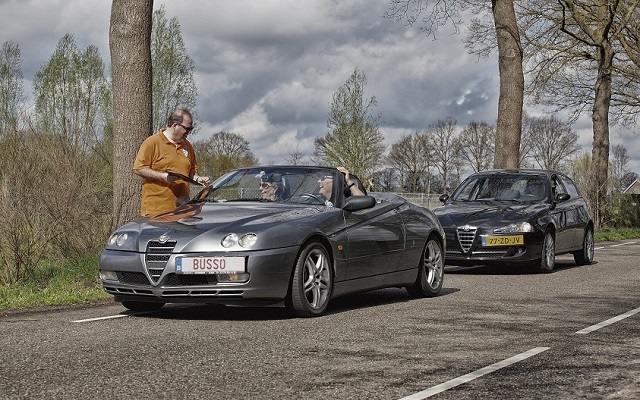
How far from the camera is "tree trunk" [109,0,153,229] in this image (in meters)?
12.8

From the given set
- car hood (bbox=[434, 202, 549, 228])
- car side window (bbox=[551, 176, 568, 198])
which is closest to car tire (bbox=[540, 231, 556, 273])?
car hood (bbox=[434, 202, 549, 228])

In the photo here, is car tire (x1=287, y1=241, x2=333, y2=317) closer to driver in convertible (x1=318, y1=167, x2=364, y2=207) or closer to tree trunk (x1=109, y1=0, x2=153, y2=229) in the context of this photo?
driver in convertible (x1=318, y1=167, x2=364, y2=207)

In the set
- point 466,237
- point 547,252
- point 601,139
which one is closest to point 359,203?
point 466,237

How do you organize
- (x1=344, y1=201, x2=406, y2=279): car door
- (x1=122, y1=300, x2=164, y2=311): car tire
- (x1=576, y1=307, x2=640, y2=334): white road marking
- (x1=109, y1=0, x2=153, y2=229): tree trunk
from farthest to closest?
(x1=109, y1=0, x2=153, y2=229): tree trunk < (x1=344, y1=201, x2=406, y2=279): car door < (x1=122, y1=300, x2=164, y2=311): car tire < (x1=576, y1=307, x2=640, y2=334): white road marking

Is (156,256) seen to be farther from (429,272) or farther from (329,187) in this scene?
(429,272)

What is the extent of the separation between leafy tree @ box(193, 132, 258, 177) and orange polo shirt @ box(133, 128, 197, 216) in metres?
80.1

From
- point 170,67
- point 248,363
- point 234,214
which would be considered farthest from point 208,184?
point 170,67

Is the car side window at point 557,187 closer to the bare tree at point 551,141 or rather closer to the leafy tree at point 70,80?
the leafy tree at point 70,80

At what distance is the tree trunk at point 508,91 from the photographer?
23.9 m

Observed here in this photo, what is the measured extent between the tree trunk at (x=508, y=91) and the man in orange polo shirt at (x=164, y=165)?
14494 millimetres

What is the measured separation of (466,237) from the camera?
14.8 meters

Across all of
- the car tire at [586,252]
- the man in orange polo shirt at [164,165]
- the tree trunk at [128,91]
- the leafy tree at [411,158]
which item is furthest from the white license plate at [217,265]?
the leafy tree at [411,158]

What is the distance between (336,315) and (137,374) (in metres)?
3.55

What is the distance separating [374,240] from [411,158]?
93.1 m
